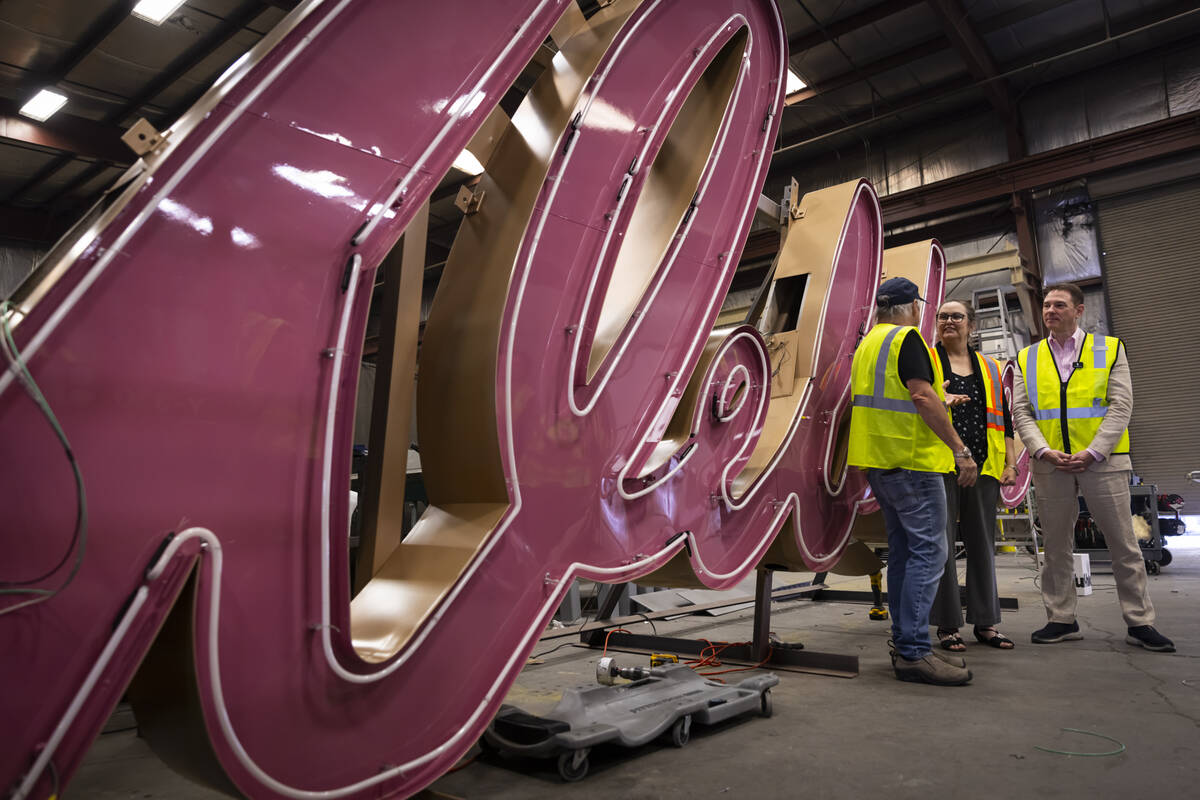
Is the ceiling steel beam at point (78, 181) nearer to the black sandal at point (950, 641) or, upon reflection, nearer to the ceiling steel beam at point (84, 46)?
the ceiling steel beam at point (84, 46)

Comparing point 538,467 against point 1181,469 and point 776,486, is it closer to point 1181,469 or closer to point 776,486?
point 776,486

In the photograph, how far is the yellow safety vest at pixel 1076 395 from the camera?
167 inches

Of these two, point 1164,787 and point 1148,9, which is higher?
point 1148,9

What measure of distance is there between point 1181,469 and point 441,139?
38.1ft

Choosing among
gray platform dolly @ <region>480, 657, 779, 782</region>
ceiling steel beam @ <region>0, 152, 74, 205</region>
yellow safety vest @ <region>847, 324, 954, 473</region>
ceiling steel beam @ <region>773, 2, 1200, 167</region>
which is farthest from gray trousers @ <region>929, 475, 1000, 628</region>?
ceiling steel beam @ <region>0, 152, 74, 205</region>

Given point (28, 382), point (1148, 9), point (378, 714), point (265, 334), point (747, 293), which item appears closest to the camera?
point (28, 382)

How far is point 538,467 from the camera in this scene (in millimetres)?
2424

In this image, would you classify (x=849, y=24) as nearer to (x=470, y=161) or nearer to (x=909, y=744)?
(x=470, y=161)

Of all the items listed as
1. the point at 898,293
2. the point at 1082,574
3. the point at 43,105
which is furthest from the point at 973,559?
the point at 43,105

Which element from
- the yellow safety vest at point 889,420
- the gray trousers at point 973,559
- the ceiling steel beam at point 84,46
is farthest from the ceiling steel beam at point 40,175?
the gray trousers at point 973,559

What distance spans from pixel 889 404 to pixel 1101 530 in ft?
5.29

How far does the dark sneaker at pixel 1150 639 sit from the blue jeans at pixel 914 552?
1.34m

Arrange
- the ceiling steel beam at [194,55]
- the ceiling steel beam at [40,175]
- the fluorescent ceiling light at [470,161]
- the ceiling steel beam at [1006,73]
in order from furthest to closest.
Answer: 1. the ceiling steel beam at [40,175]
2. the ceiling steel beam at [1006,73]
3. the ceiling steel beam at [194,55]
4. the fluorescent ceiling light at [470,161]

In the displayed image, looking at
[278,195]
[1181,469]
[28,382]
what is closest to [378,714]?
[28,382]
